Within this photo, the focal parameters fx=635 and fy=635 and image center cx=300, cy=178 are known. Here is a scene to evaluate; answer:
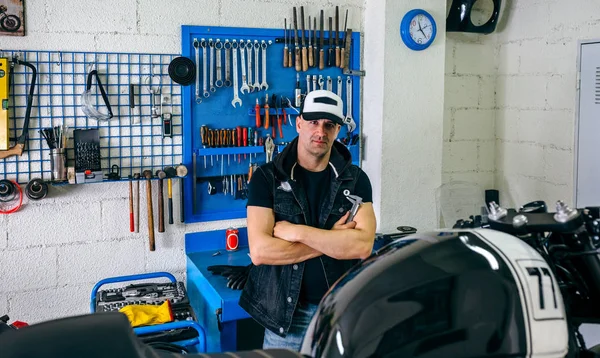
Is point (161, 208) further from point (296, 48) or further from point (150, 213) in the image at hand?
point (296, 48)

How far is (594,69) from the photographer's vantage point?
361cm

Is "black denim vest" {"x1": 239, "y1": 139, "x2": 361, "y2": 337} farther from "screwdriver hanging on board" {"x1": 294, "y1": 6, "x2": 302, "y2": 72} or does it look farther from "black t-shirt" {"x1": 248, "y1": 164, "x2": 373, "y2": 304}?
"screwdriver hanging on board" {"x1": 294, "y1": 6, "x2": 302, "y2": 72}

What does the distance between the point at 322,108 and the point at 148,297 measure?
1.32 metres

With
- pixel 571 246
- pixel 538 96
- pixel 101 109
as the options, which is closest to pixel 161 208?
pixel 101 109

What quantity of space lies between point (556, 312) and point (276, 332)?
1723 millimetres

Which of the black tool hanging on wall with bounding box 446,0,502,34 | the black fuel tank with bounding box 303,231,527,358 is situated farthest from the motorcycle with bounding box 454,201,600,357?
the black tool hanging on wall with bounding box 446,0,502,34

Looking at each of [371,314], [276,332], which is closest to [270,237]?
[276,332]

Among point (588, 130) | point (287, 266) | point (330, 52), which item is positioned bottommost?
point (287, 266)

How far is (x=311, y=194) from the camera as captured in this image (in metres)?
2.54

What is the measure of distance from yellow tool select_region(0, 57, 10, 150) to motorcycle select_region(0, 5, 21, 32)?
14cm

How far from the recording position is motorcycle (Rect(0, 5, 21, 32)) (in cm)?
297

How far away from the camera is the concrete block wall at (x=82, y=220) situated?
10.3ft

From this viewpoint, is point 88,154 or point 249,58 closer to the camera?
point 88,154

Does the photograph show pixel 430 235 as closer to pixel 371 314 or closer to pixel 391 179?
pixel 371 314
